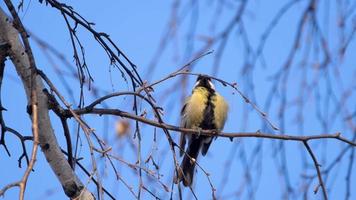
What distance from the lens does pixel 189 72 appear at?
2.32 m

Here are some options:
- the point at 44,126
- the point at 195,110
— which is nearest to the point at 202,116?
the point at 195,110

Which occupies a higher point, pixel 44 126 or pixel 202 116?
pixel 202 116

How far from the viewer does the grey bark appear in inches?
89.5

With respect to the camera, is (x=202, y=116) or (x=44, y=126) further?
(x=202, y=116)

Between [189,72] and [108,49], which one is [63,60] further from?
[189,72]

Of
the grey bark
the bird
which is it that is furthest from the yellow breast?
the grey bark

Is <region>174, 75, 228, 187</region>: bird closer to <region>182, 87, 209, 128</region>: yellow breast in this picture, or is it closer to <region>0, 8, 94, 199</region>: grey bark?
<region>182, 87, 209, 128</region>: yellow breast

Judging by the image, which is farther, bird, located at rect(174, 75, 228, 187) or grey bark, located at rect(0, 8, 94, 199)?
bird, located at rect(174, 75, 228, 187)

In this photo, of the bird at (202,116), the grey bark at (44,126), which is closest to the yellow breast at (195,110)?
the bird at (202,116)

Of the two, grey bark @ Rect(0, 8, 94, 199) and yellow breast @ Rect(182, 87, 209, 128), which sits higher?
yellow breast @ Rect(182, 87, 209, 128)

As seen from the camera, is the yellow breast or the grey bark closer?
the grey bark

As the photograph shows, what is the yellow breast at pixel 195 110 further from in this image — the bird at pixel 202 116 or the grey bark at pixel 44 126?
the grey bark at pixel 44 126

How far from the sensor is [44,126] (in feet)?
7.68

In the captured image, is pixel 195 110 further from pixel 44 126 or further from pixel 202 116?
pixel 44 126
